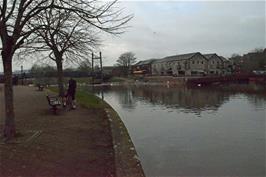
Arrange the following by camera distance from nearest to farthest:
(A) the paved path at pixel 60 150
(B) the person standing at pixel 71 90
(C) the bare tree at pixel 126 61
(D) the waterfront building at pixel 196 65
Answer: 1. (A) the paved path at pixel 60 150
2. (B) the person standing at pixel 71 90
3. (D) the waterfront building at pixel 196 65
4. (C) the bare tree at pixel 126 61

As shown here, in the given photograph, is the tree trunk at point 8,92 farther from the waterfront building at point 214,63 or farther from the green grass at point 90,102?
the waterfront building at point 214,63

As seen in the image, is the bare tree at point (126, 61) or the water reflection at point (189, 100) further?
the bare tree at point (126, 61)

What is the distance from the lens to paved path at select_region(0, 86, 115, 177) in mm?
7152

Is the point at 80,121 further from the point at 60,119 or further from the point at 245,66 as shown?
the point at 245,66

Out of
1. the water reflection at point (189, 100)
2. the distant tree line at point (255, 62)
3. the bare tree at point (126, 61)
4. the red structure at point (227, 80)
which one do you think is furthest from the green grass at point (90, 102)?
the bare tree at point (126, 61)

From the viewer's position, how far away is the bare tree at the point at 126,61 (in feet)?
445

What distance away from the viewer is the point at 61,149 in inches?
355

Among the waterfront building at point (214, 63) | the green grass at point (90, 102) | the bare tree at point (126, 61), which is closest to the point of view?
the green grass at point (90, 102)

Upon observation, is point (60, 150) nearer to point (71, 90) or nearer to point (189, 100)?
point (71, 90)

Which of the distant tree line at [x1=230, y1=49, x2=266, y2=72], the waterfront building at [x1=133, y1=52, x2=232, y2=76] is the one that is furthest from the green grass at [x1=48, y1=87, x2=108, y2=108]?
the distant tree line at [x1=230, y1=49, x2=266, y2=72]

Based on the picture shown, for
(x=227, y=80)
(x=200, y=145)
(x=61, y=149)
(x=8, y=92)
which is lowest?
(x=200, y=145)

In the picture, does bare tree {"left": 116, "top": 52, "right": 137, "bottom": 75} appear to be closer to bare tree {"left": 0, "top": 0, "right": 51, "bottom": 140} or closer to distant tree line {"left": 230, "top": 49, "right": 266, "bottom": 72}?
distant tree line {"left": 230, "top": 49, "right": 266, "bottom": 72}

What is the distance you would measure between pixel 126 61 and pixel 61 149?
129 metres

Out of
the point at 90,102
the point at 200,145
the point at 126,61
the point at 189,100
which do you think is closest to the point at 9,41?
the point at 200,145
